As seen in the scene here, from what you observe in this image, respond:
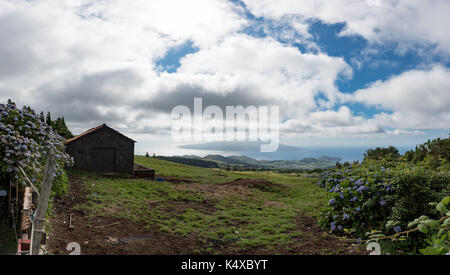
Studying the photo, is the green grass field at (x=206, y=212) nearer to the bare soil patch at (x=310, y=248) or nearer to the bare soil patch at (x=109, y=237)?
the bare soil patch at (x=310, y=248)

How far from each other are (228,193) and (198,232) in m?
7.51

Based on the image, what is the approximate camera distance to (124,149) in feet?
62.5

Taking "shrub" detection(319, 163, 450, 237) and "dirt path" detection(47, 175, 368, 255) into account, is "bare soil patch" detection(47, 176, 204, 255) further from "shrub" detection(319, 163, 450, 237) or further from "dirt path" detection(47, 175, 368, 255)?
"shrub" detection(319, 163, 450, 237)

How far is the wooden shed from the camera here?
59.3 feet

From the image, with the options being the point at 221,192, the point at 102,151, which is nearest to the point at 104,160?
the point at 102,151

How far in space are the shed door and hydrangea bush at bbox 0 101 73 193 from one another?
9.87 meters

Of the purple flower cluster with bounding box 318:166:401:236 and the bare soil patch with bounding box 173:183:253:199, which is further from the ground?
the purple flower cluster with bounding box 318:166:401:236

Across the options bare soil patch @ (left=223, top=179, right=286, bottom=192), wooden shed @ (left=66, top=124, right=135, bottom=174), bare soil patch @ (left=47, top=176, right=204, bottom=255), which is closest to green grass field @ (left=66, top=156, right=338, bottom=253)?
bare soil patch @ (left=47, top=176, right=204, bottom=255)

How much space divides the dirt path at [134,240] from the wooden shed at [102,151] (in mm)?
10330

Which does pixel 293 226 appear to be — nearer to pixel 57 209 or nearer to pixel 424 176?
pixel 424 176

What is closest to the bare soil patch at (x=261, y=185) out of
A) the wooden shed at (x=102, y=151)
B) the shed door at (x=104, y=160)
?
the wooden shed at (x=102, y=151)

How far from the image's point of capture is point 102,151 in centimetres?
1858

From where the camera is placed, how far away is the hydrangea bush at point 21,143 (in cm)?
631
